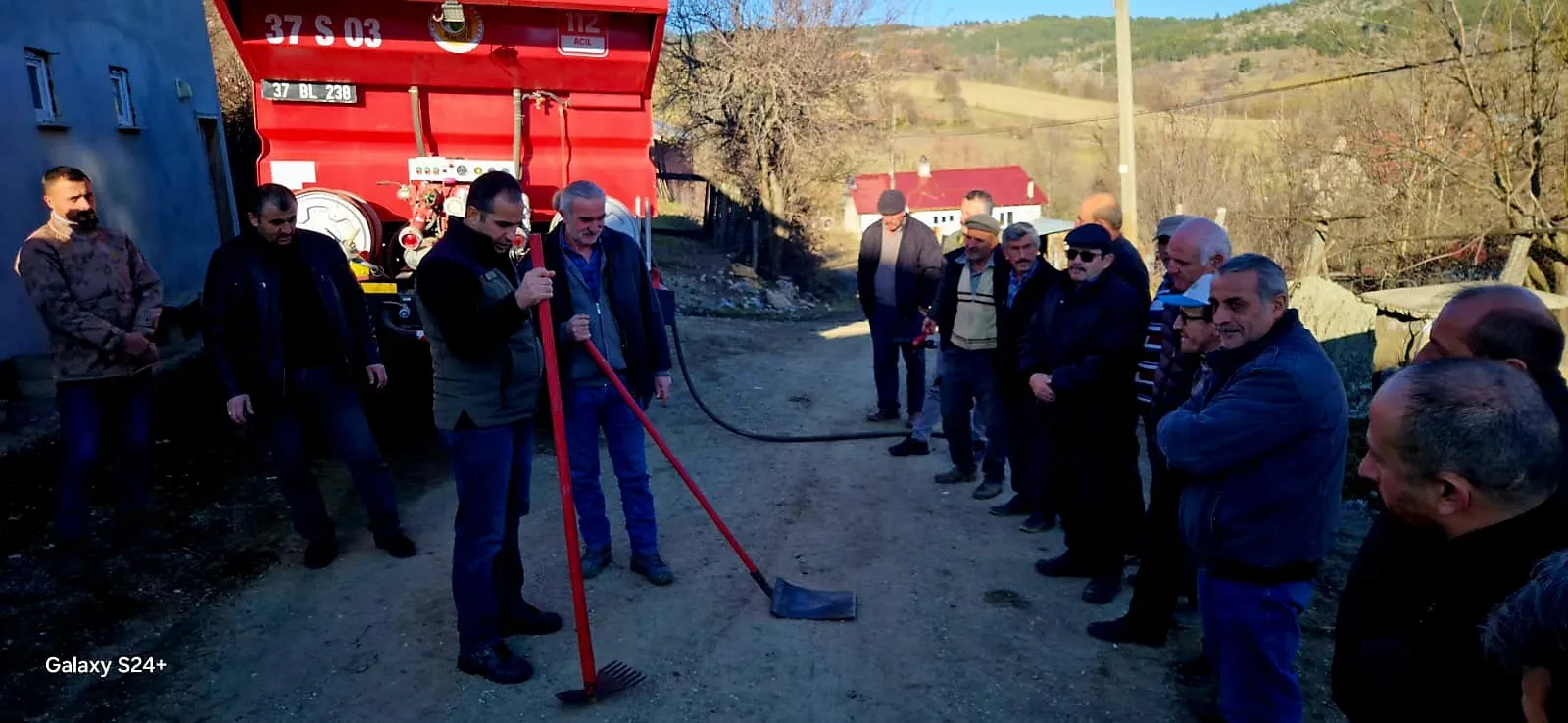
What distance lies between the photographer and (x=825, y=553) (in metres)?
4.45

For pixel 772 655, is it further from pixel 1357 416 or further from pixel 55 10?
pixel 55 10

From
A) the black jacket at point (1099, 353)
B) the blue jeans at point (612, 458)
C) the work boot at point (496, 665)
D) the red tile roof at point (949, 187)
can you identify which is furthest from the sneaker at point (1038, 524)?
the red tile roof at point (949, 187)

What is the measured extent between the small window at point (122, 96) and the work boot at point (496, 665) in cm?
734

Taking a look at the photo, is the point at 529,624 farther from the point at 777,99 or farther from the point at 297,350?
the point at 777,99

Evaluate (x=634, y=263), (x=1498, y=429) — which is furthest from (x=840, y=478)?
(x=1498, y=429)

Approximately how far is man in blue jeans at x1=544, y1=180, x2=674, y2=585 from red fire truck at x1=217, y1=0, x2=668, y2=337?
1.74 m

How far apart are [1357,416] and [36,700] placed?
287 inches

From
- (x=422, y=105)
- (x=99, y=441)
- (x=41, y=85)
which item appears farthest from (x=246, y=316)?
(x=41, y=85)

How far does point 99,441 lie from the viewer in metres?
4.19

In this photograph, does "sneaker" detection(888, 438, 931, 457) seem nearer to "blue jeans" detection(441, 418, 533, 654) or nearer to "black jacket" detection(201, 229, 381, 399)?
"blue jeans" detection(441, 418, 533, 654)

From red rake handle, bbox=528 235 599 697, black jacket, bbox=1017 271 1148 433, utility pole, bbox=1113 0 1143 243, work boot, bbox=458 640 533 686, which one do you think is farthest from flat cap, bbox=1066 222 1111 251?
utility pole, bbox=1113 0 1143 243

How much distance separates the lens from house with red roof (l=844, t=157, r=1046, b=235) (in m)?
42.7

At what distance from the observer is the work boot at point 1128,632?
3.46m

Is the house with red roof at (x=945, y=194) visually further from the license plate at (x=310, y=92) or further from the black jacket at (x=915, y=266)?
the license plate at (x=310, y=92)
